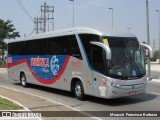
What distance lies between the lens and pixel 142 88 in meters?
13.8

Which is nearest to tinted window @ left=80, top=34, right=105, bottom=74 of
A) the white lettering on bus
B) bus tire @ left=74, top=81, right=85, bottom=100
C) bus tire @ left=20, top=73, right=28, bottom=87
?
bus tire @ left=74, top=81, right=85, bottom=100

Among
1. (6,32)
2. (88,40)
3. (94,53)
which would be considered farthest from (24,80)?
(6,32)

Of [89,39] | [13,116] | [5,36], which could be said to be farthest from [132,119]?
[5,36]

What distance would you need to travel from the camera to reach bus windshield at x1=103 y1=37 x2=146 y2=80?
13008mm

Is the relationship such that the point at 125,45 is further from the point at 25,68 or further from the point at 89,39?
the point at 25,68

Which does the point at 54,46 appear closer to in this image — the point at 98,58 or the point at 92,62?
the point at 92,62

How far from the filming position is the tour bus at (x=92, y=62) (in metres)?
13.0

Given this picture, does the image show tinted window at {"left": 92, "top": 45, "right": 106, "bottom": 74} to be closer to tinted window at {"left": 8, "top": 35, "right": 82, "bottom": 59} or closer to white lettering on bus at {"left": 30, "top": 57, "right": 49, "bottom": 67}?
tinted window at {"left": 8, "top": 35, "right": 82, "bottom": 59}

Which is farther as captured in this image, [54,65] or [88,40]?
[54,65]

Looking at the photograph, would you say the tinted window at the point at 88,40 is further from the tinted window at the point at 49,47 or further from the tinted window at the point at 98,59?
the tinted window at the point at 49,47

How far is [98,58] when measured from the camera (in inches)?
528

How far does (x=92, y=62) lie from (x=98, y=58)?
0.46 m

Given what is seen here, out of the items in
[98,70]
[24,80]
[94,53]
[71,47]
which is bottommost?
[24,80]

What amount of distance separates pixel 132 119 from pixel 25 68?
11.3 meters
